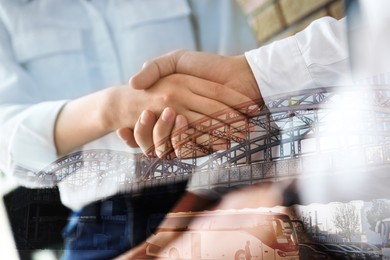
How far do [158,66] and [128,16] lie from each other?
14cm

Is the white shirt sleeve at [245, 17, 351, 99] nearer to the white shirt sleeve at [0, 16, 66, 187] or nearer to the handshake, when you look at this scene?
the handshake

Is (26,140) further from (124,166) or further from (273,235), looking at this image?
(273,235)

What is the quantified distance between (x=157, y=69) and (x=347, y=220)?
39 centimetres

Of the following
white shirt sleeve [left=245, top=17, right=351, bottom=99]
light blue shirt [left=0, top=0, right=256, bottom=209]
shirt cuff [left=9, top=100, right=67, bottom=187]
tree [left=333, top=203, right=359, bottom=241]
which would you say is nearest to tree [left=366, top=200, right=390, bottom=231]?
tree [left=333, top=203, right=359, bottom=241]

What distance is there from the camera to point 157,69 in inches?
35.0

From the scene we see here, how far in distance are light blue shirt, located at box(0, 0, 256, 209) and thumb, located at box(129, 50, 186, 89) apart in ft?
0.07

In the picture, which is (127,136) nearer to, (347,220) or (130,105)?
(130,105)

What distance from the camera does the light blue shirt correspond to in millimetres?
926

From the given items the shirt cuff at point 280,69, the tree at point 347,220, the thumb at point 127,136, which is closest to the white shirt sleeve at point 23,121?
the thumb at point 127,136

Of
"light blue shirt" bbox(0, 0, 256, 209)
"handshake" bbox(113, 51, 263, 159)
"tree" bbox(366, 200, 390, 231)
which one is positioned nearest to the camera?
"tree" bbox(366, 200, 390, 231)

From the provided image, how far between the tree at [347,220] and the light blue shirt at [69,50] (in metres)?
0.35

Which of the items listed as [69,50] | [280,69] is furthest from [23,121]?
[280,69]

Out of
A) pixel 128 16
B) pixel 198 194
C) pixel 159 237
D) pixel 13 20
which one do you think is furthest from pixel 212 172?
pixel 13 20

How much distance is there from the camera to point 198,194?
852mm
